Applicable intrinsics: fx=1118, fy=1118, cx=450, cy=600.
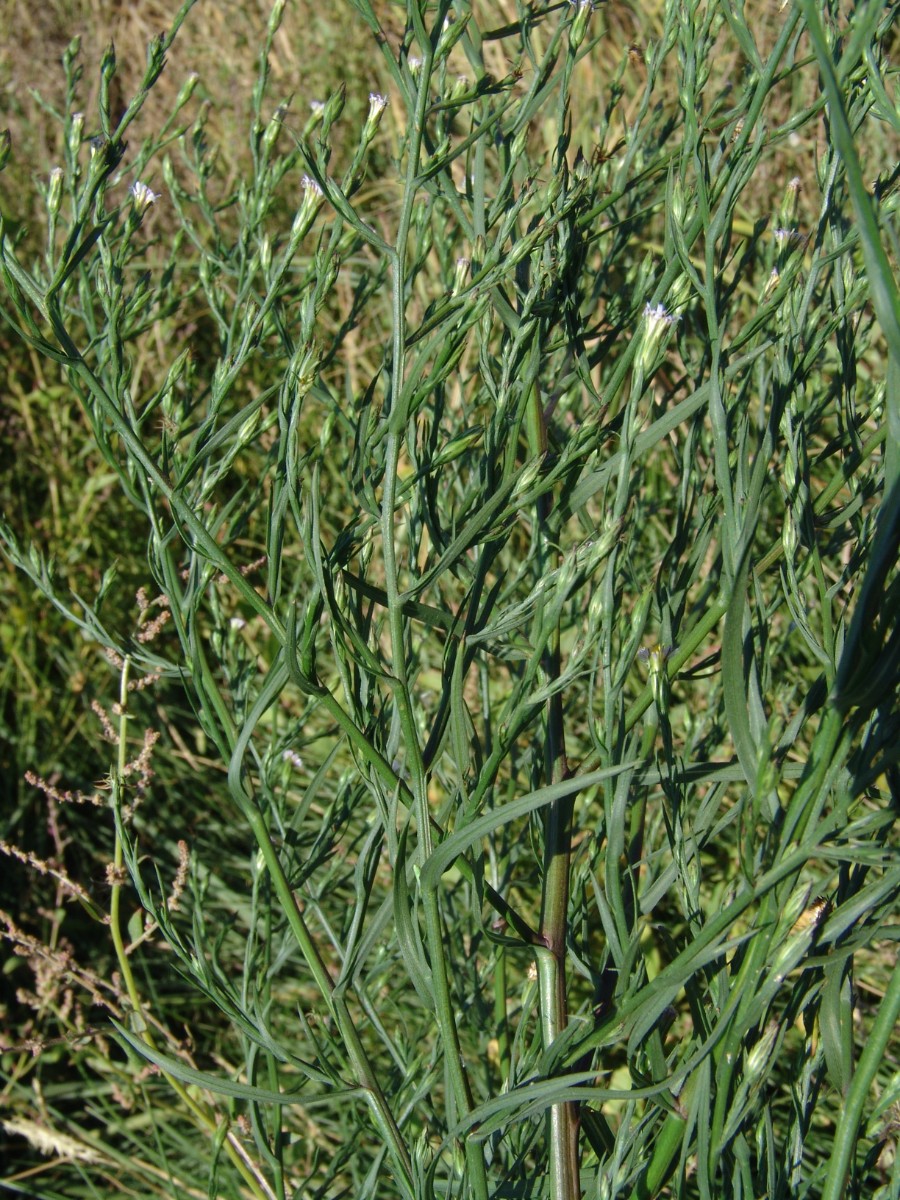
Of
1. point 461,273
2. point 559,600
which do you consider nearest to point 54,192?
point 461,273

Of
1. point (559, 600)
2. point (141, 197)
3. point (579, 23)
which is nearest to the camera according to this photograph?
point (559, 600)

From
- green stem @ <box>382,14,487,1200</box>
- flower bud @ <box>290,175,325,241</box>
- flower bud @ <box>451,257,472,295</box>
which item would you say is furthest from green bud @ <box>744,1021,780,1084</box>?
flower bud @ <box>290,175,325,241</box>

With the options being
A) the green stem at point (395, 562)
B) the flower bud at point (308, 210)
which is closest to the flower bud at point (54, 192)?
the flower bud at point (308, 210)

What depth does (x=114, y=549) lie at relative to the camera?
284 cm

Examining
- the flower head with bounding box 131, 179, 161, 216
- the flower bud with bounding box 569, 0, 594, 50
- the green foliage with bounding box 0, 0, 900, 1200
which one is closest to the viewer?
the green foliage with bounding box 0, 0, 900, 1200

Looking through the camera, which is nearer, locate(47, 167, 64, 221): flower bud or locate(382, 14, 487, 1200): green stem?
locate(382, 14, 487, 1200): green stem

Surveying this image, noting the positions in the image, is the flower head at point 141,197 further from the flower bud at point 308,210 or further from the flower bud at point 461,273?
the flower bud at point 461,273

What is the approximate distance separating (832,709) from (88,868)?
7.05ft

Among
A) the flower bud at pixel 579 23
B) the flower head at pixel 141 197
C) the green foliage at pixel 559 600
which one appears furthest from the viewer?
the flower head at pixel 141 197

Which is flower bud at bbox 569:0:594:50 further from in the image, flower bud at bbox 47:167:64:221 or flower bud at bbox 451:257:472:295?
flower bud at bbox 47:167:64:221

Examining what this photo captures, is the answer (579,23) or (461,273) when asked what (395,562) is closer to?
(461,273)

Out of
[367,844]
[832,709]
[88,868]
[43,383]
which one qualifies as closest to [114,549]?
[43,383]

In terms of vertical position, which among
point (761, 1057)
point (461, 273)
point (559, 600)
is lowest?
point (761, 1057)

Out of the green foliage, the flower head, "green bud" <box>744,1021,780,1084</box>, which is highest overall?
the flower head
